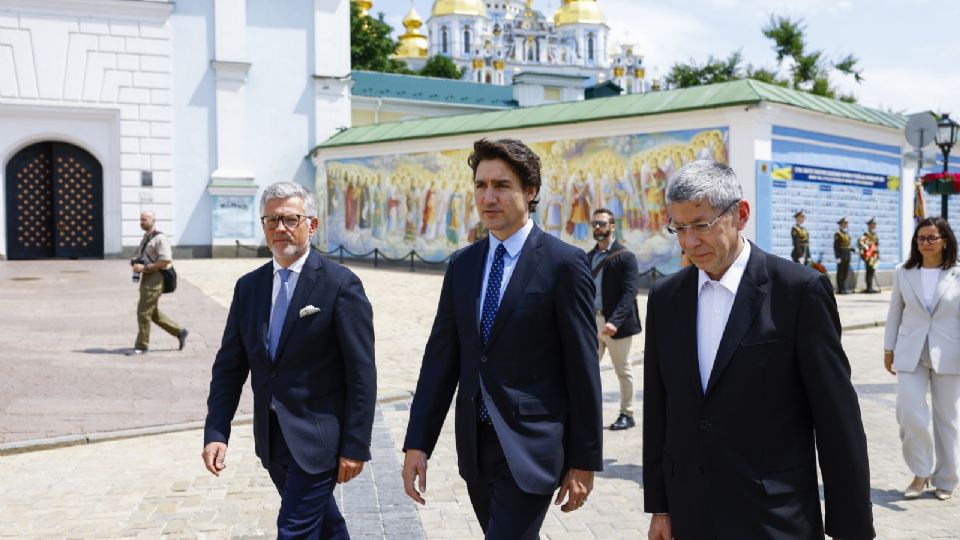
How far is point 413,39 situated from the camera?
A: 103 metres

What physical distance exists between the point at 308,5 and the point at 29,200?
34.5ft

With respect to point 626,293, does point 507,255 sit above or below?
above

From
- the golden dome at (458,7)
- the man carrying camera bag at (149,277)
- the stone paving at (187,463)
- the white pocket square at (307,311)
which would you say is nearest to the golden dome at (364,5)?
the golden dome at (458,7)

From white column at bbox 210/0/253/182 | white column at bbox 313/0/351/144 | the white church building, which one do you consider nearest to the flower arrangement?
the white church building

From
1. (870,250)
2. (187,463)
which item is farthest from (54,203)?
(187,463)

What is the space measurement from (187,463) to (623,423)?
338cm

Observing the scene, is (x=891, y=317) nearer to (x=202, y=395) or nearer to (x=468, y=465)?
(x=468, y=465)

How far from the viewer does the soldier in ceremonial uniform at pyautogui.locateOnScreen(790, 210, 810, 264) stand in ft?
66.1

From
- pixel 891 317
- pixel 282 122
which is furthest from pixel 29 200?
pixel 891 317

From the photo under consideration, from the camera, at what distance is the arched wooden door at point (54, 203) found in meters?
29.6

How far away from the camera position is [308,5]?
108 ft

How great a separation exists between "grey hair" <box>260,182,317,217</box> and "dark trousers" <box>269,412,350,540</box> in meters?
0.80

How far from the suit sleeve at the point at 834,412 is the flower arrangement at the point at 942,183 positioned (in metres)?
14.6

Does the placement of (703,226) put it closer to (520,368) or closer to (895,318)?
(520,368)
